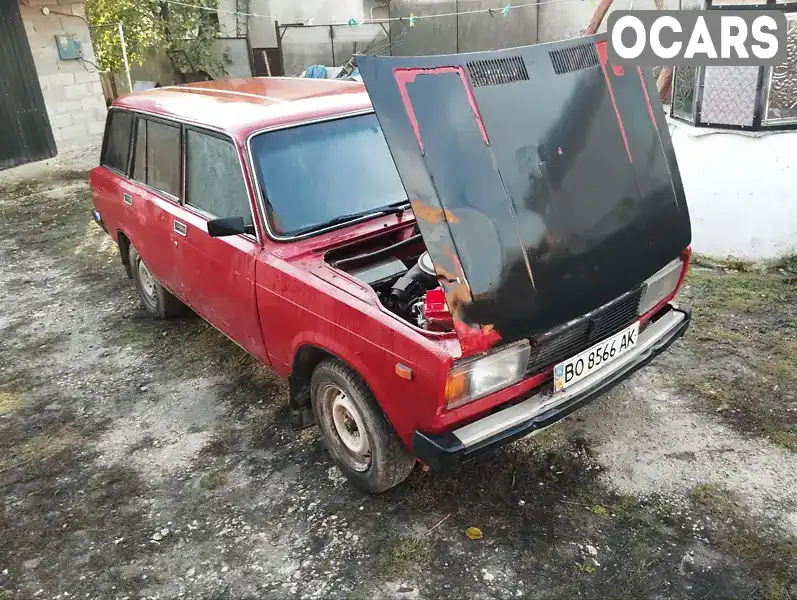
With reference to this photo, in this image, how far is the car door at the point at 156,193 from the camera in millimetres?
4296

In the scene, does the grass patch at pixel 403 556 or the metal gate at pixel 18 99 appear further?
the metal gate at pixel 18 99

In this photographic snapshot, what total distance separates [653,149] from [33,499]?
382cm

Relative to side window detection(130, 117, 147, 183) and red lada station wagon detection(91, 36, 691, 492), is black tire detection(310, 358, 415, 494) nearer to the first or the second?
red lada station wagon detection(91, 36, 691, 492)

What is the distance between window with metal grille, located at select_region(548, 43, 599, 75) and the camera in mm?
3031

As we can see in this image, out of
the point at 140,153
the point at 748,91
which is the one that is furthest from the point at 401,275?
the point at 748,91

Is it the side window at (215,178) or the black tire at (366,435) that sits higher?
the side window at (215,178)

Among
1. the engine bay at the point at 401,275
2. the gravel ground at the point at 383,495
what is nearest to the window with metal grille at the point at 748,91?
the gravel ground at the point at 383,495

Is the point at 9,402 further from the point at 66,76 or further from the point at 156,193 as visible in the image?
the point at 66,76

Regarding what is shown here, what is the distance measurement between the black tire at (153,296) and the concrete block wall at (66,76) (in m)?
7.68

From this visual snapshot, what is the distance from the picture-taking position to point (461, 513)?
3.12 m

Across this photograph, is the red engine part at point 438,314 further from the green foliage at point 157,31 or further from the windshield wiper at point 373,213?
the green foliage at point 157,31

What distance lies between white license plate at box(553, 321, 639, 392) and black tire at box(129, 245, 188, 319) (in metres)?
3.47

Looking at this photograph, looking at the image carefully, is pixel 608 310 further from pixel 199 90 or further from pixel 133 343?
pixel 133 343

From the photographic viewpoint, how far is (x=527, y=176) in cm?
282
